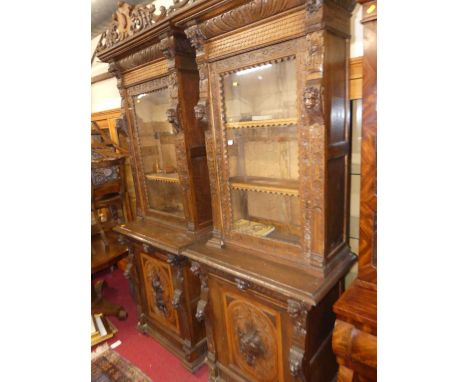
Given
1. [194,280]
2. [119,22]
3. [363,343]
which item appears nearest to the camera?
[363,343]

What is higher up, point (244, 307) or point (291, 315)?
point (291, 315)

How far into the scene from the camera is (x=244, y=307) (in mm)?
1512

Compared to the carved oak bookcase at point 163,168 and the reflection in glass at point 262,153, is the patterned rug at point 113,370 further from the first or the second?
the reflection in glass at point 262,153

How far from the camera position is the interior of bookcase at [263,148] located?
1.37 m

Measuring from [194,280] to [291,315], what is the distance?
34.9 inches

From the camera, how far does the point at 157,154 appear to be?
6.93 feet

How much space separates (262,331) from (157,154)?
142 cm

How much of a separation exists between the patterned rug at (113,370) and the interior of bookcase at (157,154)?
120 cm

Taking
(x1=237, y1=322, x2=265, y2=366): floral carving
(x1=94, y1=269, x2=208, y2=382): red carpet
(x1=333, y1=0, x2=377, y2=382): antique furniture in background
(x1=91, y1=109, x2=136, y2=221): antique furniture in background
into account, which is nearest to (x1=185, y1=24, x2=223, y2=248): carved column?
(x1=237, y1=322, x2=265, y2=366): floral carving

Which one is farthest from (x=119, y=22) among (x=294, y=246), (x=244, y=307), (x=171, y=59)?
(x=244, y=307)

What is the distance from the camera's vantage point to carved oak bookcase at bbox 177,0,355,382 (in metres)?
1.16

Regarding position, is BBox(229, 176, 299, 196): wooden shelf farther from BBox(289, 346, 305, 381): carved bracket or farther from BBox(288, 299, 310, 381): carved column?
BBox(289, 346, 305, 381): carved bracket
